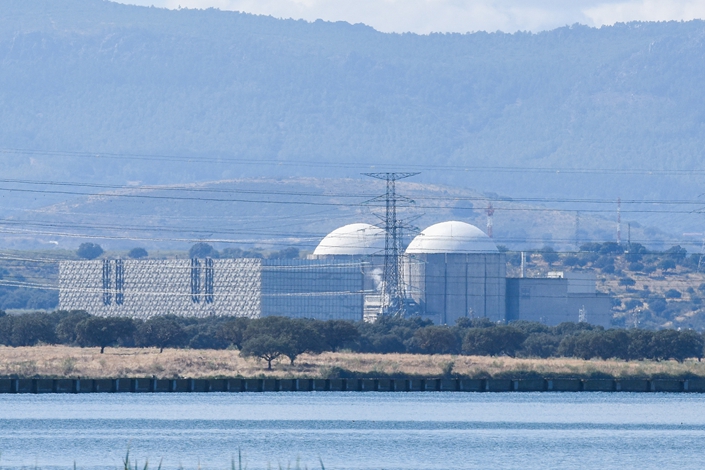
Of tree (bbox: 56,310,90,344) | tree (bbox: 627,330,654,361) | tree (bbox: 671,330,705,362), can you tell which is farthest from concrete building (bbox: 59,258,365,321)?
tree (bbox: 671,330,705,362)

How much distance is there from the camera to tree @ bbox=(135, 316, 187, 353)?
108 metres

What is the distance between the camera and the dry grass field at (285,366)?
90.2 m

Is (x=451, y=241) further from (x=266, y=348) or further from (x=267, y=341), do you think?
(x=266, y=348)

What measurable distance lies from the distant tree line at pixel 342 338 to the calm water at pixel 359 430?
2058 centimetres

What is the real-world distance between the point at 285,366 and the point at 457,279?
74077mm

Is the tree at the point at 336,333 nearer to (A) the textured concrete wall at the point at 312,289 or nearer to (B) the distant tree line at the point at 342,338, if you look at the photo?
(B) the distant tree line at the point at 342,338

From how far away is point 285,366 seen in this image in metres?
94.2

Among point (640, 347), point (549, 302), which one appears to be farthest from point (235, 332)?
point (549, 302)

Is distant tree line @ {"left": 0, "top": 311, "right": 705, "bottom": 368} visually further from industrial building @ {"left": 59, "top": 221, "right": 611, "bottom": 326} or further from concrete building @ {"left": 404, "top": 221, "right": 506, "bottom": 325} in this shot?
industrial building @ {"left": 59, "top": 221, "right": 611, "bottom": 326}

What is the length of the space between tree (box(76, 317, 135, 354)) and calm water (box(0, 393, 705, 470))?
26.4 metres

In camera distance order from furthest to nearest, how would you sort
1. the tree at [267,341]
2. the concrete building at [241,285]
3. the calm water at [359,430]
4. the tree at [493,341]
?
the concrete building at [241,285]
the tree at [493,341]
the tree at [267,341]
the calm water at [359,430]

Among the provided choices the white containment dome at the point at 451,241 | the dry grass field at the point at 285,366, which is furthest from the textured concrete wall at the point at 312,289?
the dry grass field at the point at 285,366

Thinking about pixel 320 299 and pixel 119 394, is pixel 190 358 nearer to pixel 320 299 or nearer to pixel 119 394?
pixel 119 394

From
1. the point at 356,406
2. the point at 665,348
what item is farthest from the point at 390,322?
the point at 356,406
